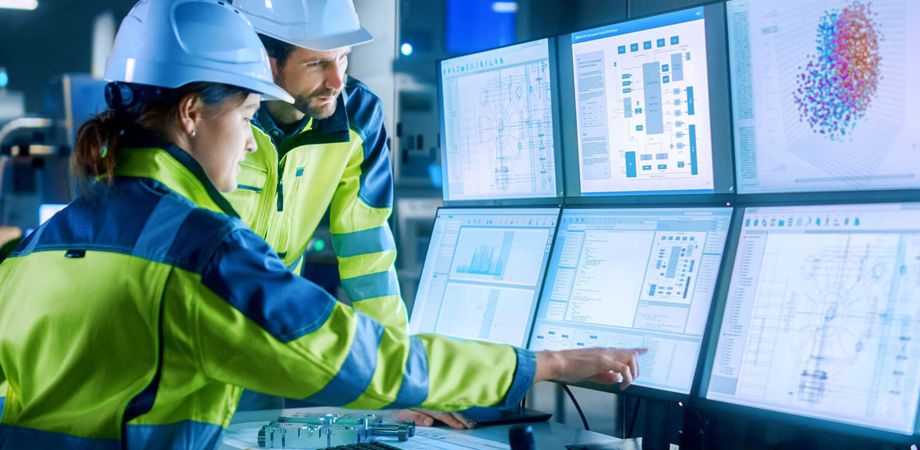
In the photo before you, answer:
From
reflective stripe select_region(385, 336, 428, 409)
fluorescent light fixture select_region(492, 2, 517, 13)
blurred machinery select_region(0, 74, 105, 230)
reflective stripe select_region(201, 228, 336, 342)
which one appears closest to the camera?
reflective stripe select_region(201, 228, 336, 342)

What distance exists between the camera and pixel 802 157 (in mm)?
1652

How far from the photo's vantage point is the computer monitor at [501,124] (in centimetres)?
210

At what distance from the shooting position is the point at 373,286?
2.41 m

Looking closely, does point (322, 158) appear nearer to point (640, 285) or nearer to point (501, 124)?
point (501, 124)

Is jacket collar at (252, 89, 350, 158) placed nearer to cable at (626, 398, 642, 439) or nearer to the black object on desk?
cable at (626, 398, 642, 439)

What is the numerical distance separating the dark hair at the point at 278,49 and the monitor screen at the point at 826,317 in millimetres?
1005

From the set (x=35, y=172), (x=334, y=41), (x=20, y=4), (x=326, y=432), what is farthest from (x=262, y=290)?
(x=20, y=4)

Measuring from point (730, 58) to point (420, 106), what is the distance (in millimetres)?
1753

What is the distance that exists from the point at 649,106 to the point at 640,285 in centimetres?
32

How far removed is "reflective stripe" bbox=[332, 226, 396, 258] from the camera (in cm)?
245

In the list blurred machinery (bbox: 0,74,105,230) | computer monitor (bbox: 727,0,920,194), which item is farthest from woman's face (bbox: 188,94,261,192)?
blurred machinery (bbox: 0,74,105,230)

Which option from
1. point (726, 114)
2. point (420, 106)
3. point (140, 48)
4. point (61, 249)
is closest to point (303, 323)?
point (61, 249)

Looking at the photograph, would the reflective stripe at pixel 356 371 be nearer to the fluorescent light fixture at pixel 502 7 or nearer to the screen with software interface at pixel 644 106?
the screen with software interface at pixel 644 106

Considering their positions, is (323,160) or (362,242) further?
(362,242)
